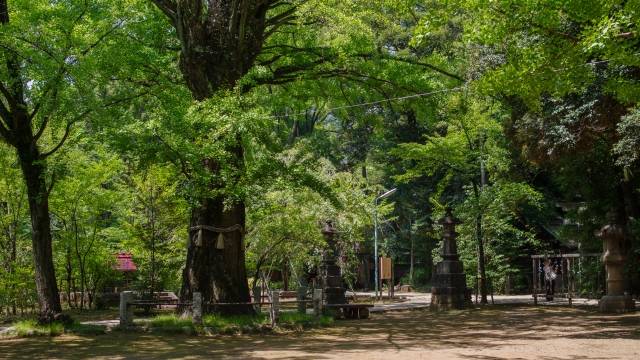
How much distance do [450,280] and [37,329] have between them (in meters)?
13.4

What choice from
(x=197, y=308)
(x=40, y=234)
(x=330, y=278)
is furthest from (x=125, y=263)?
(x=197, y=308)

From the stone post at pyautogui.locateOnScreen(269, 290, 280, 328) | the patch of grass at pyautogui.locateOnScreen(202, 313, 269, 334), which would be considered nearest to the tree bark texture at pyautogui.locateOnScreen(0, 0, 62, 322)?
the patch of grass at pyautogui.locateOnScreen(202, 313, 269, 334)

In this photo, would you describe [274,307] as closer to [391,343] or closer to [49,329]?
[391,343]

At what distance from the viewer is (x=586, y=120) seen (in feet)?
64.3

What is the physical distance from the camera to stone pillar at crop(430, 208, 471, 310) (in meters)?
22.0

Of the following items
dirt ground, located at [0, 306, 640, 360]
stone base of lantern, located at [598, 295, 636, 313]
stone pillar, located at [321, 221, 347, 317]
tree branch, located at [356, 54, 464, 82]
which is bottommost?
→ dirt ground, located at [0, 306, 640, 360]

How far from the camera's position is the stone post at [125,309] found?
14180 millimetres

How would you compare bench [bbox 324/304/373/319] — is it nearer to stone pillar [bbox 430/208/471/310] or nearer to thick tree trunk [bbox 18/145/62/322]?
stone pillar [bbox 430/208/471/310]

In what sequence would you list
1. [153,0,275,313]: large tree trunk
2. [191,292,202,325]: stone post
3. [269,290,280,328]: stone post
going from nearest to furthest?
1. [191,292,202,325]: stone post
2. [269,290,280,328]: stone post
3. [153,0,275,313]: large tree trunk

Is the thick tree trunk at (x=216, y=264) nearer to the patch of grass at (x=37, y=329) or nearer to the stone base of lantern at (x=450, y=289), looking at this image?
the patch of grass at (x=37, y=329)

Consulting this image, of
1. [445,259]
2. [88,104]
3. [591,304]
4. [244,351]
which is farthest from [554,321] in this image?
[88,104]

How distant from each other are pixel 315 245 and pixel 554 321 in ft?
26.1

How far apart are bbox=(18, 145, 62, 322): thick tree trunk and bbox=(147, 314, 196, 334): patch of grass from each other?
2141 mm

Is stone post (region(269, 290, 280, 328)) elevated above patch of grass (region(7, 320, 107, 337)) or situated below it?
above
